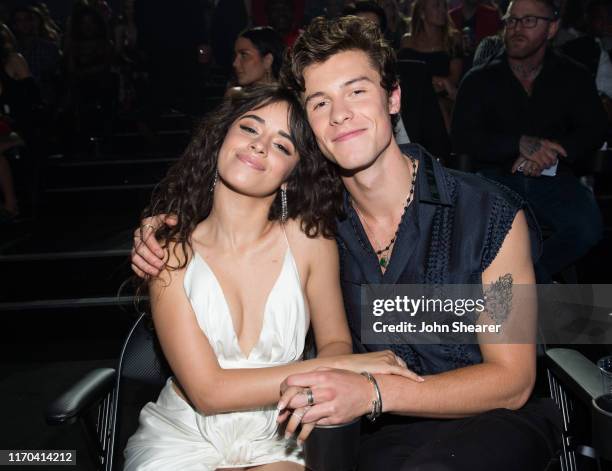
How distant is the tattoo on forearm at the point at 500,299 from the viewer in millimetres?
1807

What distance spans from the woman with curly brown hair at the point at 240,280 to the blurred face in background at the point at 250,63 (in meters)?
1.93

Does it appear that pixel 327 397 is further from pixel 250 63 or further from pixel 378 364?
pixel 250 63

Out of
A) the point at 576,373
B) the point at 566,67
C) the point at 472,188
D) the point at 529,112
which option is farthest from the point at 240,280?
the point at 566,67

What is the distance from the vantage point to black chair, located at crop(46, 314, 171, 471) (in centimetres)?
178

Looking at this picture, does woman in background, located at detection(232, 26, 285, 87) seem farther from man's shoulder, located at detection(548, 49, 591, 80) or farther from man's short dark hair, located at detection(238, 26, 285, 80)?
man's shoulder, located at detection(548, 49, 591, 80)

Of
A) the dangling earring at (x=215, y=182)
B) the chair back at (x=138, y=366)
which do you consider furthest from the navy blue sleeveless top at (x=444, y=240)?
the chair back at (x=138, y=366)

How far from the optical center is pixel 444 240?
189cm

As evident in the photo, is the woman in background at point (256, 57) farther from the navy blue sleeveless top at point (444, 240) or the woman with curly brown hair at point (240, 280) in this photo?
the navy blue sleeveless top at point (444, 240)

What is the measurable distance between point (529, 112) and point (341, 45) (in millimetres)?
2013

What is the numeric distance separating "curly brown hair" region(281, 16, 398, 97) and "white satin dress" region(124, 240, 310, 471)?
1.96 feet

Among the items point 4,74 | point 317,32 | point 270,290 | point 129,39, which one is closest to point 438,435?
point 270,290

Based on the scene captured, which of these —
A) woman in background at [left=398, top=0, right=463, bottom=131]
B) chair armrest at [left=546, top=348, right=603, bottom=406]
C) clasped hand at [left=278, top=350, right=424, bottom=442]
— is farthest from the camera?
woman in background at [left=398, top=0, right=463, bottom=131]

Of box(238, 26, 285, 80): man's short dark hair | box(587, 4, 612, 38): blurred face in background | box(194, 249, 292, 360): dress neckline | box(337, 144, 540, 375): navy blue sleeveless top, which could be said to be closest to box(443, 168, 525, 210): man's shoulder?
box(337, 144, 540, 375): navy blue sleeveless top

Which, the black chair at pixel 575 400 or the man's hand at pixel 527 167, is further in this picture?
the man's hand at pixel 527 167
